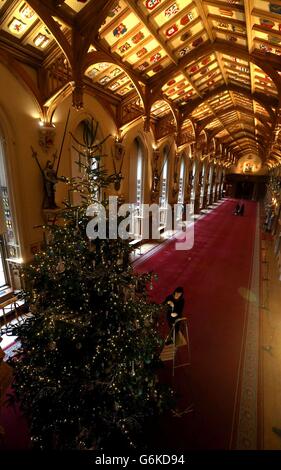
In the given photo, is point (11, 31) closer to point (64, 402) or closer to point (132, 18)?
point (132, 18)

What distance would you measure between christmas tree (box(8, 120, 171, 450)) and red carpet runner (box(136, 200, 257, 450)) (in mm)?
1092

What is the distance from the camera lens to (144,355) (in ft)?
9.20

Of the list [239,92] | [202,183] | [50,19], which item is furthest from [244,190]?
[50,19]

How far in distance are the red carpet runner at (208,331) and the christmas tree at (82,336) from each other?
1092mm

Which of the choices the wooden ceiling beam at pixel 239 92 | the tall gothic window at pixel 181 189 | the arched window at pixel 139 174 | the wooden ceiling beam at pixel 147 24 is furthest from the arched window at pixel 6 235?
the tall gothic window at pixel 181 189

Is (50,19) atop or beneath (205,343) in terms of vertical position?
atop

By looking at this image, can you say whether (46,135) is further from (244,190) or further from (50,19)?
(244,190)

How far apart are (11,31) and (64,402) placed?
20.6 ft

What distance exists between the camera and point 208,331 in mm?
5203

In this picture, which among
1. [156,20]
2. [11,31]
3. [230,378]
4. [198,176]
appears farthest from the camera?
[198,176]

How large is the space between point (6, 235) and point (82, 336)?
14.0 feet

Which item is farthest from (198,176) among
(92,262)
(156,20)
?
(92,262)

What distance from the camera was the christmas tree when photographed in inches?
97.3

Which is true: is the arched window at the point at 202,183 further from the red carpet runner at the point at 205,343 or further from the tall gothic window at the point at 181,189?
the red carpet runner at the point at 205,343
